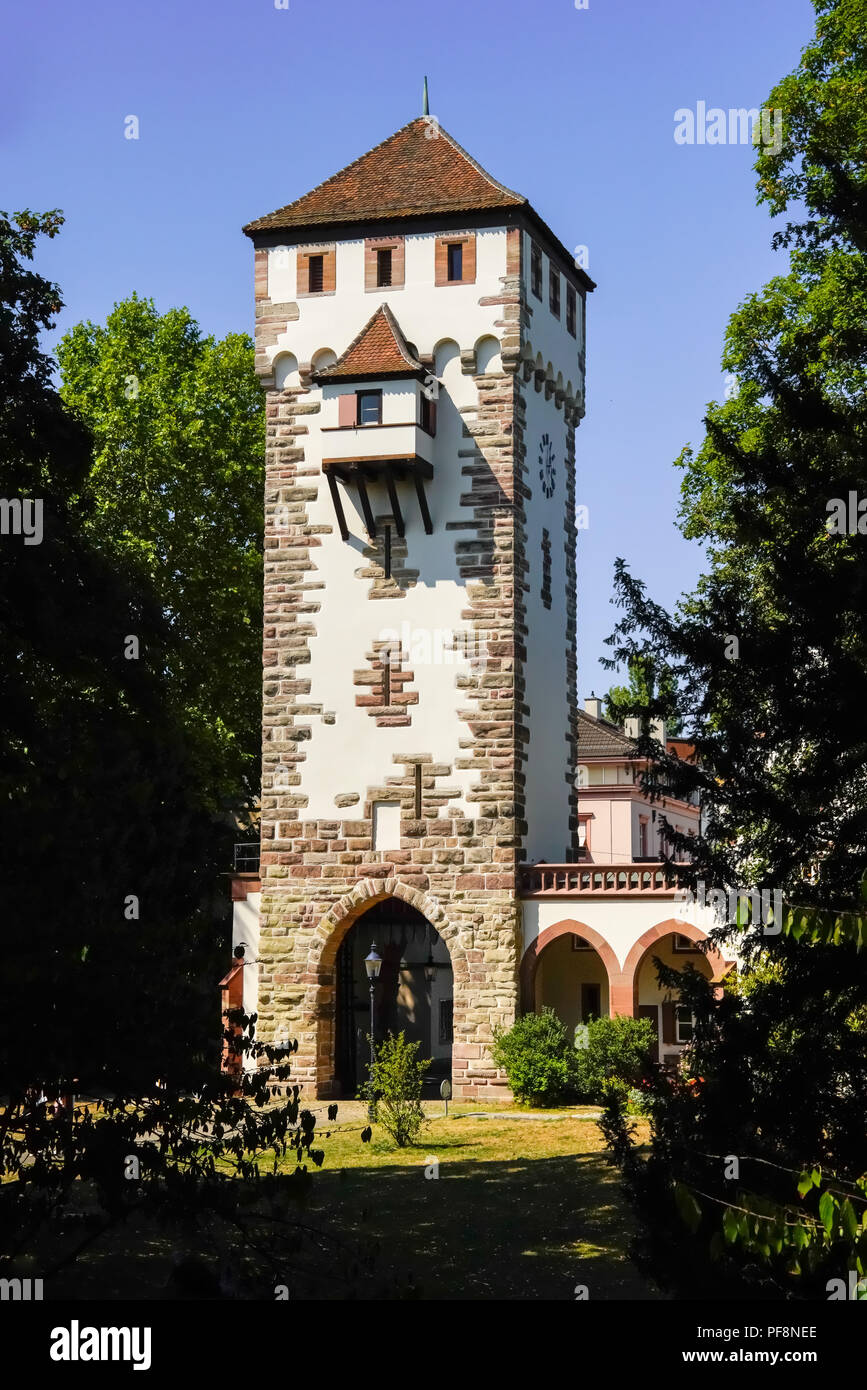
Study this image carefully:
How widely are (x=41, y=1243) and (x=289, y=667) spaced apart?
588 inches

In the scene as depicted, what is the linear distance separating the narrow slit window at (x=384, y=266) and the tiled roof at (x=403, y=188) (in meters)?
0.62

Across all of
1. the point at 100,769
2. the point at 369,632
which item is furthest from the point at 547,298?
the point at 100,769

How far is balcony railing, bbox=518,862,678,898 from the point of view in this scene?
29.5 meters

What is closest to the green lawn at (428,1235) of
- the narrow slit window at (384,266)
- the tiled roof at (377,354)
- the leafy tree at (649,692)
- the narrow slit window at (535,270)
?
the leafy tree at (649,692)

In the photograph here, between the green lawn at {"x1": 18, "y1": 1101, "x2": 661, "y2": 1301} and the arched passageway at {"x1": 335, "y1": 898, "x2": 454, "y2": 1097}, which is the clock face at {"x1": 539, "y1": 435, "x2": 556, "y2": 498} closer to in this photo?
the arched passageway at {"x1": 335, "y1": 898, "x2": 454, "y2": 1097}

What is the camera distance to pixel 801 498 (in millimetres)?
11844

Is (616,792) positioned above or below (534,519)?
below

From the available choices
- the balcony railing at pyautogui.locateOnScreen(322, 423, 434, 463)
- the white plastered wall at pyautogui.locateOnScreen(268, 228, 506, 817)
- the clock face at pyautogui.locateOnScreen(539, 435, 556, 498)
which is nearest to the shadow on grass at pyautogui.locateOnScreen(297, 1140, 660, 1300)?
the white plastered wall at pyautogui.locateOnScreen(268, 228, 506, 817)

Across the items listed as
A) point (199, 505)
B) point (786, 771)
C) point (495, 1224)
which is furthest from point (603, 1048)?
point (199, 505)

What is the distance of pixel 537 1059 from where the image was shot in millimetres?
27969

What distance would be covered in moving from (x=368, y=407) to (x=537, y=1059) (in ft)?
38.7

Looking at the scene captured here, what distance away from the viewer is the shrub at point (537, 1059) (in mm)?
27875

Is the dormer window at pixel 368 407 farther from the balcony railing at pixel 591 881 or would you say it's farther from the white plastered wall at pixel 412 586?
the balcony railing at pixel 591 881
